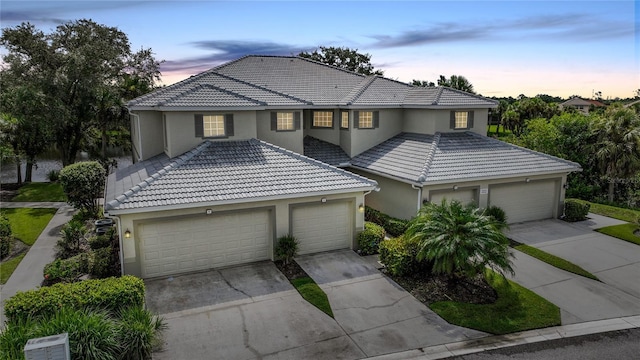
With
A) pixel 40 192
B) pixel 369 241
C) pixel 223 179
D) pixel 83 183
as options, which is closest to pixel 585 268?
pixel 369 241

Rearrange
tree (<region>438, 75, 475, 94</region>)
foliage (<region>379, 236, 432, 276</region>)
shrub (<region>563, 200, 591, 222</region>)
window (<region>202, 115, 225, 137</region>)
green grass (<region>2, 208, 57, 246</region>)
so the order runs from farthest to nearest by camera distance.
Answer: tree (<region>438, 75, 475, 94</region>), shrub (<region>563, 200, 591, 222</region>), green grass (<region>2, 208, 57, 246</region>), window (<region>202, 115, 225, 137</region>), foliage (<region>379, 236, 432, 276</region>)

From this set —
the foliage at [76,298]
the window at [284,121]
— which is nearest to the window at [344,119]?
the window at [284,121]

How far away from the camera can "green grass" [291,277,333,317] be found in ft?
37.7

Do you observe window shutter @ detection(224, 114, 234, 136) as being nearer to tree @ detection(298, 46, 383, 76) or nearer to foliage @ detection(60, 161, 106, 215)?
foliage @ detection(60, 161, 106, 215)

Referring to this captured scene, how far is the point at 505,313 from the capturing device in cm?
1123

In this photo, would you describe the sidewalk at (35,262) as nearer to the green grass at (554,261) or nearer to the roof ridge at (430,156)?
the roof ridge at (430,156)

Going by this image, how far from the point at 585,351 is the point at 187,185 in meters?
11.7

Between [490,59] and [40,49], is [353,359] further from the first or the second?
[40,49]

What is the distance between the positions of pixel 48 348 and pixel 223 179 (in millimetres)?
7544

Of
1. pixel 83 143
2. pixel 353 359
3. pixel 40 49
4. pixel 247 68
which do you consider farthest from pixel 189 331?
pixel 83 143

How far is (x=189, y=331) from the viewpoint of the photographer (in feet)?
33.4

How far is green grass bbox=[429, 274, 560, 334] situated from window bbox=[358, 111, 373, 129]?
36.8 feet

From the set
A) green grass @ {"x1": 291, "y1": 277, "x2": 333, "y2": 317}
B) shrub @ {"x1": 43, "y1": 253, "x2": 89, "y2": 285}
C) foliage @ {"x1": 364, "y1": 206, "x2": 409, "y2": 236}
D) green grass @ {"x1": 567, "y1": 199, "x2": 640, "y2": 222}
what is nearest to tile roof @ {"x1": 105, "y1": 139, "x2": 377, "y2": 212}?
shrub @ {"x1": 43, "y1": 253, "x2": 89, "y2": 285}

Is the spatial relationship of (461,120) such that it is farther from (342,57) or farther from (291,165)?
(342,57)
